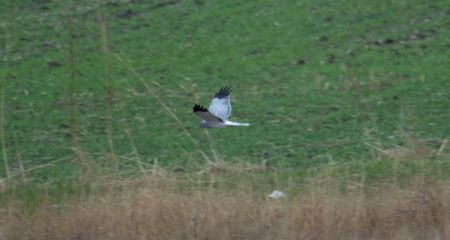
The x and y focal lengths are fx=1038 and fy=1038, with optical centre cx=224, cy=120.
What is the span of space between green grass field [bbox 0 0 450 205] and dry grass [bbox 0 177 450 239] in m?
0.53

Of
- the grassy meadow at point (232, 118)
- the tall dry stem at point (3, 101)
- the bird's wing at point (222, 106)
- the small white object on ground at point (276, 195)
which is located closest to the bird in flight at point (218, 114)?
the bird's wing at point (222, 106)

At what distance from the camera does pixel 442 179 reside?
8.55 metres

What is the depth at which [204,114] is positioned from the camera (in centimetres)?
835

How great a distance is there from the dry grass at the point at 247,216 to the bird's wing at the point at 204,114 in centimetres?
59

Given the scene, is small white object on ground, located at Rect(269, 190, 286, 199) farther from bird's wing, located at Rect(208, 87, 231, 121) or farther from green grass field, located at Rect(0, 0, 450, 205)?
bird's wing, located at Rect(208, 87, 231, 121)

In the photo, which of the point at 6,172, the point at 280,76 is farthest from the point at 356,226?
the point at 280,76

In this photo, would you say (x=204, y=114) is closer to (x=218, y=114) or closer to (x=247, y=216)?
(x=218, y=114)

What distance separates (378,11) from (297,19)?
114cm

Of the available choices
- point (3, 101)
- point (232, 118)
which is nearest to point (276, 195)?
point (232, 118)

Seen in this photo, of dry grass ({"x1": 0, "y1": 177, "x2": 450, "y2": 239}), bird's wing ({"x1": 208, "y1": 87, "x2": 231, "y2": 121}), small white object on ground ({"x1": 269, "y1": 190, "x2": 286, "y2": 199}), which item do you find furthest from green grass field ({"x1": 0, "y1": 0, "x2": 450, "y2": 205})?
bird's wing ({"x1": 208, "y1": 87, "x2": 231, "y2": 121})

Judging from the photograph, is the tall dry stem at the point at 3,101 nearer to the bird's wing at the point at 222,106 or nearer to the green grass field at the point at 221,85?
the green grass field at the point at 221,85

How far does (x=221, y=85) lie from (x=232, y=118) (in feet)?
3.73

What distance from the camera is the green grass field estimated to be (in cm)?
983

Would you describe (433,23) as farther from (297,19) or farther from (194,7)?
(194,7)
